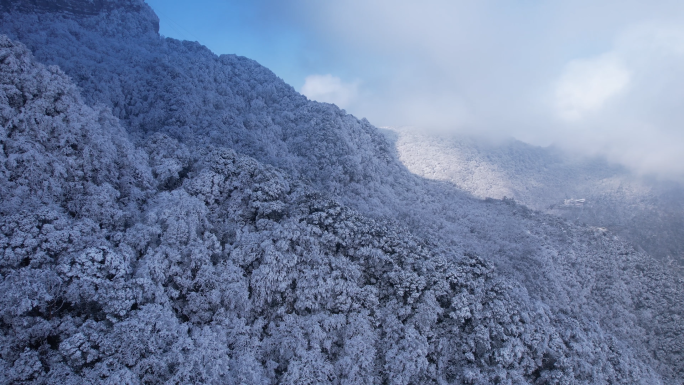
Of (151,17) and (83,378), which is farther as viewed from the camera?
(151,17)

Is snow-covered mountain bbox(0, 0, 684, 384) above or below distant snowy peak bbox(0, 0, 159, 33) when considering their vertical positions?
below

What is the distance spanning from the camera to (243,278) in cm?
2616

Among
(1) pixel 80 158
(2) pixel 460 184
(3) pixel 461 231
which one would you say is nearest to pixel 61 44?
(1) pixel 80 158

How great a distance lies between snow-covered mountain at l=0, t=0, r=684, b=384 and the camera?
19812mm

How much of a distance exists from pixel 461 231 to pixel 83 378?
1651 inches

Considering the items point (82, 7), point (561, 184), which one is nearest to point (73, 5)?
point (82, 7)

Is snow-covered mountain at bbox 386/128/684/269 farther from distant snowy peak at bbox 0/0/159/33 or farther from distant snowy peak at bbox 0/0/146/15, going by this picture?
distant snowy peak at bbox 0/0/146/15

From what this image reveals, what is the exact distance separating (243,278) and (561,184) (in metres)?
106

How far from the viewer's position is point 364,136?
59719mm

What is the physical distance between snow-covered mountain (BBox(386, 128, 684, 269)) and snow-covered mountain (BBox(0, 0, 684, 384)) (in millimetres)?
39064

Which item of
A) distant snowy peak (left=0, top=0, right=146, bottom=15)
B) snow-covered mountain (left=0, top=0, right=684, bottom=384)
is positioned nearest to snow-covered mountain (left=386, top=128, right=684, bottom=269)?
snow-covered mountain (left=0, top=0, right=684, bottom=384)

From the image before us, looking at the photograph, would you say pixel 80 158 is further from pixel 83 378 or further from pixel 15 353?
pixel 83 378

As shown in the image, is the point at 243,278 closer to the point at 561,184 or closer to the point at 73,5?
the point at 73,5

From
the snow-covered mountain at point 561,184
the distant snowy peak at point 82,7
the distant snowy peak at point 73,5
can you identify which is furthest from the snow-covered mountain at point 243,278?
the snow-covered mountain at point 561,184
